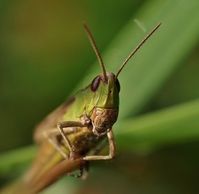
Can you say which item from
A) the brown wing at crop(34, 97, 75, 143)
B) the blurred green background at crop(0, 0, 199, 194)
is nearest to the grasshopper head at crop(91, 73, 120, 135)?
the brown wing at crop(34, 97, 75, 143)

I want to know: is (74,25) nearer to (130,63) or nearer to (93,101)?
(130,63)

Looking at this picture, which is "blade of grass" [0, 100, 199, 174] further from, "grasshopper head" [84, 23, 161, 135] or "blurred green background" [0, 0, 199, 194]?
"grasshopper head" [84, 23, 161, 135]

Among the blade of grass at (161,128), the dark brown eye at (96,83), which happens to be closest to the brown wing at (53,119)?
the dark brown eye at (96,83)

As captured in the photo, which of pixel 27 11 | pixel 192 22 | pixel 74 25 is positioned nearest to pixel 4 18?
pixel 27 11

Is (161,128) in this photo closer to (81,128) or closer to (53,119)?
(53,119)

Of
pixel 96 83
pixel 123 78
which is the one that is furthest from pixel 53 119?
pixel 123 78

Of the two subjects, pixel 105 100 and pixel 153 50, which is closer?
pixel 105 100
